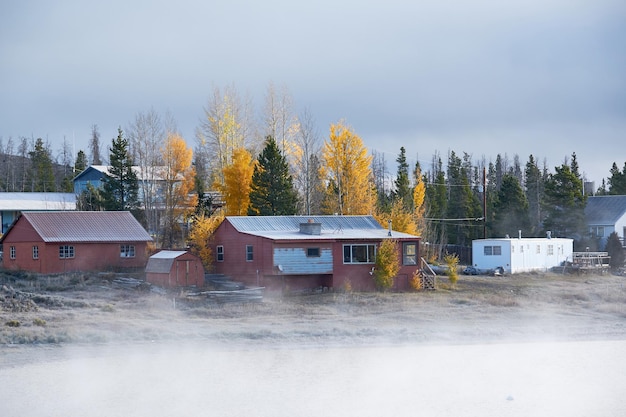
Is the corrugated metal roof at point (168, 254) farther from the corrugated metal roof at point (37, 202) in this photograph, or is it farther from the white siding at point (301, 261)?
the corrugated metal roof at point (37, 202)

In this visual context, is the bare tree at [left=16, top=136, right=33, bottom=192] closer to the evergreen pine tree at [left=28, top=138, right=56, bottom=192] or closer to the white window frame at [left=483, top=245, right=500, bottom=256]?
the evergreen pine tree at [left=28, top=138, right=56, bottom=192]

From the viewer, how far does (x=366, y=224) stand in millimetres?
48969

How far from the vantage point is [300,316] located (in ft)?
116

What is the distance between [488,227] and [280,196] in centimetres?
2193

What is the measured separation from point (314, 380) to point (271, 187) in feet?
103

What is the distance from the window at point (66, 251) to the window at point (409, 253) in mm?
17769

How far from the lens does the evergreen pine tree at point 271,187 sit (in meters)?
54.1

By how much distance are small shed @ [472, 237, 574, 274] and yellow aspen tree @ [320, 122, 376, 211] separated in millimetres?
7671

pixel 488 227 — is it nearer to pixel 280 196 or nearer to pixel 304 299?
pixel 280 196

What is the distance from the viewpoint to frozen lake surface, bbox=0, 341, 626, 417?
20.6 m

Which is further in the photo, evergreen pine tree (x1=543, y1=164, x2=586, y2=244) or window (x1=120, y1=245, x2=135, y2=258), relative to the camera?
evergreen pine tree (x1=543, y1=164, x2=586, y2=244)

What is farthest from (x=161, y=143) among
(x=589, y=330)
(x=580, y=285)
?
(x=589, y=330)

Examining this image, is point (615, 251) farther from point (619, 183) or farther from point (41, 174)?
point (41, 174)

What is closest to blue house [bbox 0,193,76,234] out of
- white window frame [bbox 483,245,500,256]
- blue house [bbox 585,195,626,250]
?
white window frame [bbox 483,245,500,256]
